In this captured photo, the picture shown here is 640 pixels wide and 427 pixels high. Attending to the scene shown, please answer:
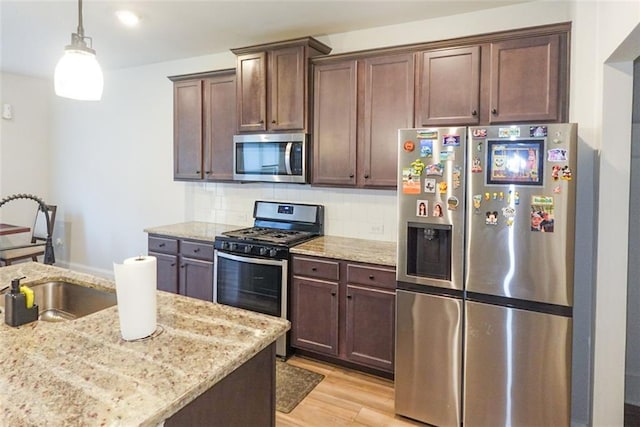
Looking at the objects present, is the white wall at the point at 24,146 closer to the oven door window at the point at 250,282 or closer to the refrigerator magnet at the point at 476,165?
the oven door window at the point at 250,282

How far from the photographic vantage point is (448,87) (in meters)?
2.71

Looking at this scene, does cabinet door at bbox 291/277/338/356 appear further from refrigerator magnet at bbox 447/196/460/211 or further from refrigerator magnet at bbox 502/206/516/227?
refrigerator magnet at bbox 502/206/516/227

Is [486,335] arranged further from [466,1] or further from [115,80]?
[115,80]

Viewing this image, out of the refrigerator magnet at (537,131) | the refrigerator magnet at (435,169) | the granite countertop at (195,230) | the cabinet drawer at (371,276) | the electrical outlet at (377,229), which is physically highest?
the refrigerator magnet at (537,131)

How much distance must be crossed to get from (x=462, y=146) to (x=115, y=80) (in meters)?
4.36

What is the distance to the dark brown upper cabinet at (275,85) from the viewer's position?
323 cm

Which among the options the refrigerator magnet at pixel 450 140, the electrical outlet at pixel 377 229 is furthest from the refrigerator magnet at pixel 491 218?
the electrical outlet at pixel 377 229

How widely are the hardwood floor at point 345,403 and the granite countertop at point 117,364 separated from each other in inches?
47.1

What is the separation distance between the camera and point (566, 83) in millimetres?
2383

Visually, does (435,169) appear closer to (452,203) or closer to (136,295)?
(452,203)

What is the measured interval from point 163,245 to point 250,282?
1.08 m

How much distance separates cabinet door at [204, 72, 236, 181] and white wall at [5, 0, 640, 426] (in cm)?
38

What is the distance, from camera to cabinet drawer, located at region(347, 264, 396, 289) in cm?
273

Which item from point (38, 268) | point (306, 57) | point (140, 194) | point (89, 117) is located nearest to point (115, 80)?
point (89, 117)
